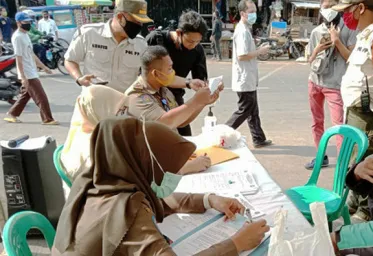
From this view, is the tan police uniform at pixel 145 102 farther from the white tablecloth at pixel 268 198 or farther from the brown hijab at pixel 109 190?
the brown hijab at pixel 109 190

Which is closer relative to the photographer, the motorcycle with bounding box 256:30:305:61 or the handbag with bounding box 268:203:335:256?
the handbag with bounding box 268:203:335:256

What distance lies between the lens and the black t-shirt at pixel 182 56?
3.48 meters

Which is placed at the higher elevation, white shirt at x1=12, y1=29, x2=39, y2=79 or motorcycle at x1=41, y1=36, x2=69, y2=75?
white shirt at x1=12, y1=29, x2=39, y2=79

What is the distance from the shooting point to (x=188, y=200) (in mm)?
1932

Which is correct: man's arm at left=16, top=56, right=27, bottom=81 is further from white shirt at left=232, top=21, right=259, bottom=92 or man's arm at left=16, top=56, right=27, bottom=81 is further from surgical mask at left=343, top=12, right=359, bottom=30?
surgical mask at left=343, top=12, right=359, bottom=30

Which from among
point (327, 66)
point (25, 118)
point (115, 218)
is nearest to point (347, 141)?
point (327, 66)

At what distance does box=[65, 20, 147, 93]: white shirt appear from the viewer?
3.28 metres

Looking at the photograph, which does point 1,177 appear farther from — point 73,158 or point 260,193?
point 260,193

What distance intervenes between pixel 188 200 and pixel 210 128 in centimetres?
118

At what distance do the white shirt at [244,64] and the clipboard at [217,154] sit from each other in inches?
74.1

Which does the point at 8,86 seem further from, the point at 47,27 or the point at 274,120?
the point at 47,27

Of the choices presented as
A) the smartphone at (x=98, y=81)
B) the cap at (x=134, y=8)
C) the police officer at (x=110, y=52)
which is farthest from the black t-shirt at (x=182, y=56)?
the smartphone at (x=98, y=81)

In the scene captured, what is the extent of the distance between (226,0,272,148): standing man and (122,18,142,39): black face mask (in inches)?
58.5

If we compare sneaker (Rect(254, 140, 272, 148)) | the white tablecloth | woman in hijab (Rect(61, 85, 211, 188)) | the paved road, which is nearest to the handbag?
the white tablecloth
